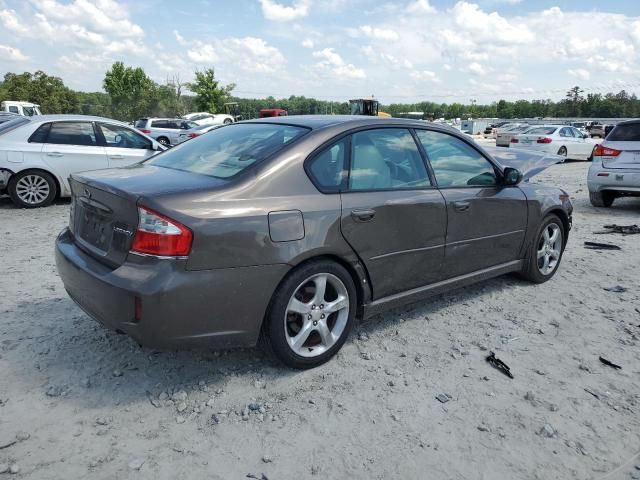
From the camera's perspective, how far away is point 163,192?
2771 millimetres

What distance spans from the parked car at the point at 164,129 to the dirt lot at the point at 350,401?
71.9 feet

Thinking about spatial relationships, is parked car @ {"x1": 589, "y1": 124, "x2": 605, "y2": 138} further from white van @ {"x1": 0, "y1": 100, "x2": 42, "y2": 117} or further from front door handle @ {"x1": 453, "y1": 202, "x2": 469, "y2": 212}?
front door handle @ {"x1": 453, "y1": 202, "x2": 469, "y2": 212}

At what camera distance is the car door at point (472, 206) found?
3916 millimetres

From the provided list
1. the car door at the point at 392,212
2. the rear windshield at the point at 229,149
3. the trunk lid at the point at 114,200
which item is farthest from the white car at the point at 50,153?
the car door at the point at 392,212

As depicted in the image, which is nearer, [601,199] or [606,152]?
[606,152]

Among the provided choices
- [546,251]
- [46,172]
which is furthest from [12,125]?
[546,251]

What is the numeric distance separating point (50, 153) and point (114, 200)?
661 cm

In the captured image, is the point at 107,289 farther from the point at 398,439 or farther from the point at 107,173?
the point at 398,439

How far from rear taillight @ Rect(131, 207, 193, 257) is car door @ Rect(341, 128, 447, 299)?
101 cm

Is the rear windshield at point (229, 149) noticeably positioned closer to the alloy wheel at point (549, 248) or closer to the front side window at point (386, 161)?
the front side window at point (386, 161)

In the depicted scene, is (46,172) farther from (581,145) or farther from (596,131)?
(596,131)

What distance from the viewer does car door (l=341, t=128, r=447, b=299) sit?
334 centimetres

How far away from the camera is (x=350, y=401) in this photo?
294cm

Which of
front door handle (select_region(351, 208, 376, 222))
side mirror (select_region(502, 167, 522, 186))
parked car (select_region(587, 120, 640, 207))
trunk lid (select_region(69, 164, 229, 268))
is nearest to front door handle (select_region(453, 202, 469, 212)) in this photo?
side mirror (select_region(502, 167, 522, 186))
